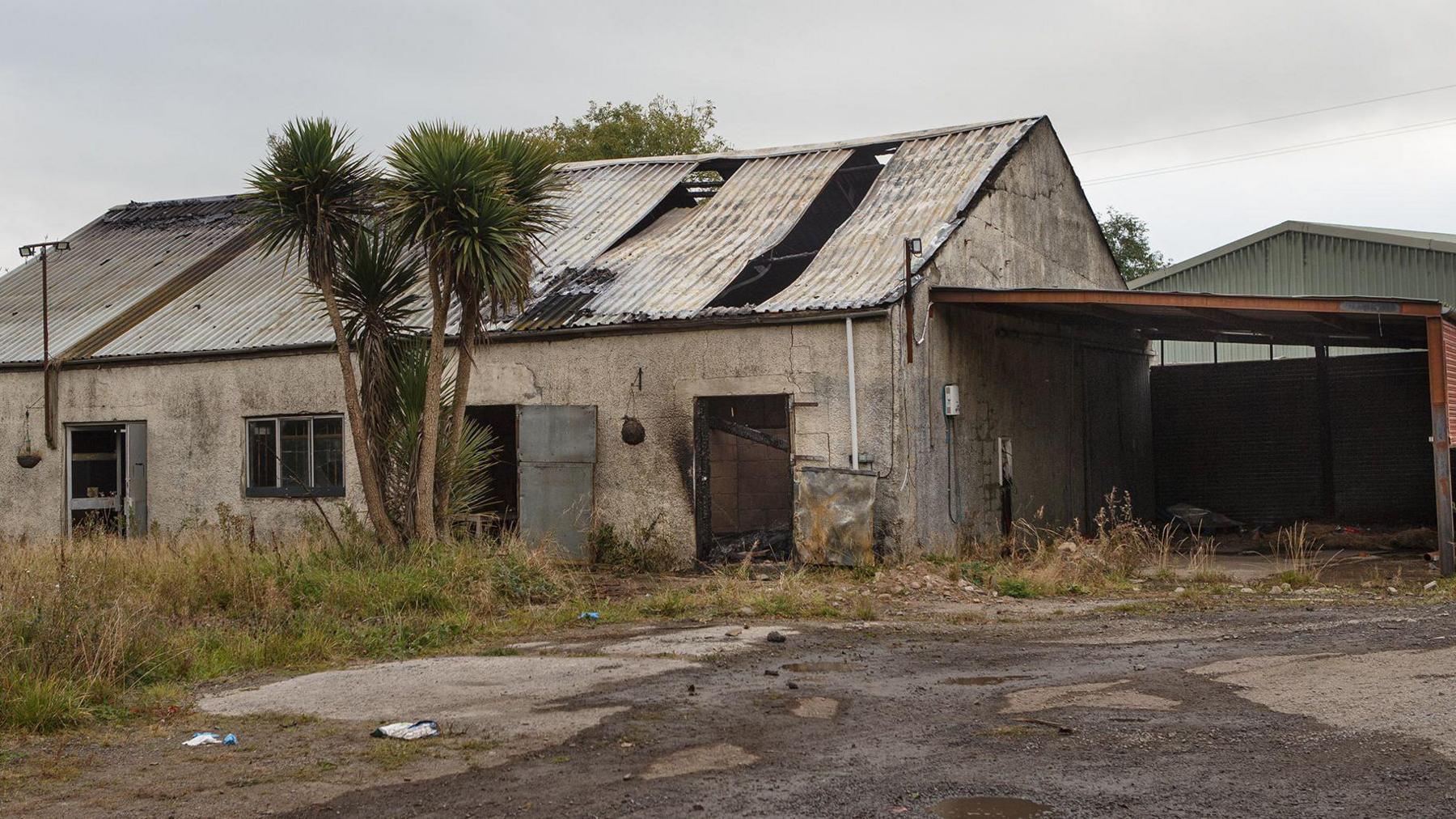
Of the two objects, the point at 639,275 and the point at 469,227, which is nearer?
the point at 469,227

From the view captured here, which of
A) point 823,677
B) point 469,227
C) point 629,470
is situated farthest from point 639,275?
point 823,677

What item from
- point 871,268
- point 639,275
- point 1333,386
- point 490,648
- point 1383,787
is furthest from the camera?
point 1333,386

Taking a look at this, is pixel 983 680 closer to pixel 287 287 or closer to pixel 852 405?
pixel 852 405

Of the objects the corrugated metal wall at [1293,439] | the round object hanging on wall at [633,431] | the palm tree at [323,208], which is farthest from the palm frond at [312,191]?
the corrugated metal wall at [1293,439]

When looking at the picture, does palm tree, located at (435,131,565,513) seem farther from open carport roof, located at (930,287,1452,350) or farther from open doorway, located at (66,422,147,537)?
open doorway, located at (66,422,147,537)

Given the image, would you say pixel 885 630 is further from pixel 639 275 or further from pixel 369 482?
pixel 639 275

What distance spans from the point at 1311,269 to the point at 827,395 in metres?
19.3

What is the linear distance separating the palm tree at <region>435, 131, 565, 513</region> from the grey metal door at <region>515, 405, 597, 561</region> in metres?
1.37

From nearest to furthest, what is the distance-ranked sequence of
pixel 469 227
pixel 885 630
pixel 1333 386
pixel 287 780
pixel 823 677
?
pixel 287 780 → pixel 823 677 → pixel 885 630 → pixel 469 227 → pixel 1333 386

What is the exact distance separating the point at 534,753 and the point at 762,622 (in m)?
4.44

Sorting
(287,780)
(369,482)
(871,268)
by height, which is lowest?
(287,780)

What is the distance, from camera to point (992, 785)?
5.12 m

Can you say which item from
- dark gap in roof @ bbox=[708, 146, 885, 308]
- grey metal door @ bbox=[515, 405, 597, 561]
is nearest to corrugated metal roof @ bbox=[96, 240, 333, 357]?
grey metal door @ bbox=[515, 405, 597, 561]

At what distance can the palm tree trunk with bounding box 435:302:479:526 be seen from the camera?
12516 millimetres
